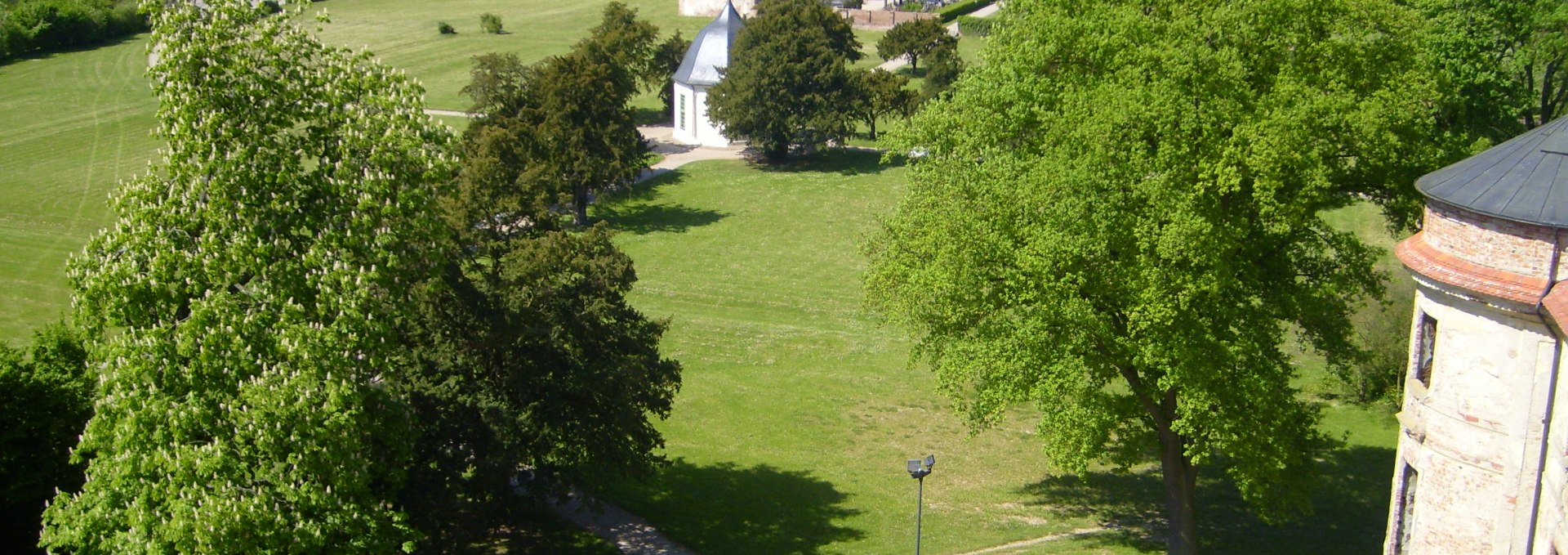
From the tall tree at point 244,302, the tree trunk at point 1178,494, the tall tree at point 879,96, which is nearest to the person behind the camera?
the tall tree at point 244,302

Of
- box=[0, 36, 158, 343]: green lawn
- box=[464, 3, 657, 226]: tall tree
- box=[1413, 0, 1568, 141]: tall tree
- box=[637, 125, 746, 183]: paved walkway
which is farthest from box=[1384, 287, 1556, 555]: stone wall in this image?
box=[637, 125, 746, 183]: paved walkway

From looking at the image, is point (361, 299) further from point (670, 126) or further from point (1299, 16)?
point (670, 126)

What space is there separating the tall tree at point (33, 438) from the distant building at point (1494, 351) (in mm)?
22267

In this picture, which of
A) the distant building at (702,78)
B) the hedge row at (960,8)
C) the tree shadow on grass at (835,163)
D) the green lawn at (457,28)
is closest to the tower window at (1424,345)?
the tree shadow on grass at (835,163)

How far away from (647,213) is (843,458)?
99.9ft

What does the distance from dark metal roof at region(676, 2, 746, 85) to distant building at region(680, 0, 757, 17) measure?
1180 inches

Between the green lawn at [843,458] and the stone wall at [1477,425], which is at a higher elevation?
the stone wall at [1477,425]

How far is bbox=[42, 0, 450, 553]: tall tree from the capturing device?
1895cm

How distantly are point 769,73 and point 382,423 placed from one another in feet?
165

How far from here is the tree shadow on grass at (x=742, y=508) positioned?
98.0 feet

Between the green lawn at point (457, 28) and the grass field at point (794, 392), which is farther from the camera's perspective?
the green lawn at point (457, 28)

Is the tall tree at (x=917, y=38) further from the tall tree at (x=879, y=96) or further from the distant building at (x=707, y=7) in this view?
the distant building at (x=707, y=7)

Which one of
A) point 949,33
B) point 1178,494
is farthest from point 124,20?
point 1178,494

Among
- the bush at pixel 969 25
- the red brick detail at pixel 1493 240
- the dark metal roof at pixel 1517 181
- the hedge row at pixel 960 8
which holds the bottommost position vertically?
the red brick detail at pixel 1493 240
